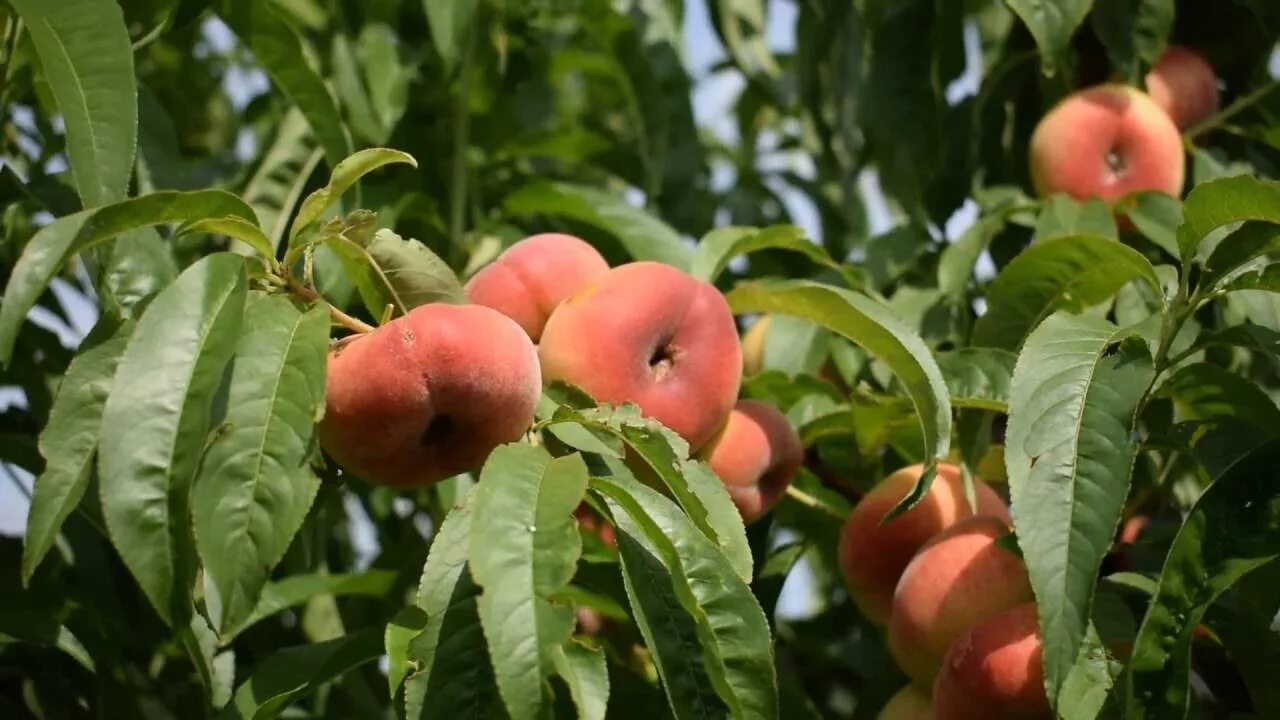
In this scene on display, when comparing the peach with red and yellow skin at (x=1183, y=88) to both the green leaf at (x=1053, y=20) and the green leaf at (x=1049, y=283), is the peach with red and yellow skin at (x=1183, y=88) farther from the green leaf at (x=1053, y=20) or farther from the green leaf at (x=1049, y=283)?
the green leaf at (x=1049, y=283)

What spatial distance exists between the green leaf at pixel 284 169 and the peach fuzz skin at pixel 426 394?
0.69 metres

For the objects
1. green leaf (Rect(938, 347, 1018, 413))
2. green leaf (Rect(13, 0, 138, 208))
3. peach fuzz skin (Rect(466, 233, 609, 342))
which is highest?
green leaf (Rect(13, 0, 138, 208))

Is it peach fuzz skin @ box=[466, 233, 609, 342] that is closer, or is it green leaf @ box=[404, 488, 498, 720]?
green leaf @ box=[404, 488, 498, 720]

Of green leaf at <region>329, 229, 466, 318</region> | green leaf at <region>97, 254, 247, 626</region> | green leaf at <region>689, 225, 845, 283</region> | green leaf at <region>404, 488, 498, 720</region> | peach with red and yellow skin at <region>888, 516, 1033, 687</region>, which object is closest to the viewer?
green leaf at <region>97, 254, 247, 626</region>

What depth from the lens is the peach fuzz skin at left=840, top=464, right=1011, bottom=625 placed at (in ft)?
4.21

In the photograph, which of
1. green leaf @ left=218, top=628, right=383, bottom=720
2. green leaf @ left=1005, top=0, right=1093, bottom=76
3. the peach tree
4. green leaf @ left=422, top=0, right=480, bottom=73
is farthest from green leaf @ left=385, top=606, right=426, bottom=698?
green leaf @ left=1005, top=0, right=1093, bottom=76

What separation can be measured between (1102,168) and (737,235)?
499 millimetres

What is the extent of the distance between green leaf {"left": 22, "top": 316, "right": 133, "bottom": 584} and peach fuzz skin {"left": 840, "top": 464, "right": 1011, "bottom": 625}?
658mm

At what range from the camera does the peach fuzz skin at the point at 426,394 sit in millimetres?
943

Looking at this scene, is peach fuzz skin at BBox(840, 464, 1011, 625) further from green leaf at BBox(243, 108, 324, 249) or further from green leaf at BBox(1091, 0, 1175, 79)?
green leaf at BBox(243, 108, 324, 249)

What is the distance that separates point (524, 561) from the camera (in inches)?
33.3

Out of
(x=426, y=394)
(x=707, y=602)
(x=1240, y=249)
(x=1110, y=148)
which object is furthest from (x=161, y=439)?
(x=1110, y=148)

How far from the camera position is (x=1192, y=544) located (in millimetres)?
966

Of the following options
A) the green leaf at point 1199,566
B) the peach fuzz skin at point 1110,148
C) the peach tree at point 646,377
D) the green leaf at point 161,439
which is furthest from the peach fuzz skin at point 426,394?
the peach fuzz skin at point 1110,148
